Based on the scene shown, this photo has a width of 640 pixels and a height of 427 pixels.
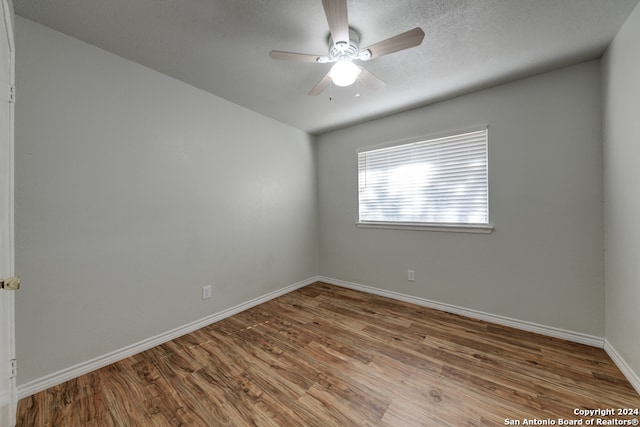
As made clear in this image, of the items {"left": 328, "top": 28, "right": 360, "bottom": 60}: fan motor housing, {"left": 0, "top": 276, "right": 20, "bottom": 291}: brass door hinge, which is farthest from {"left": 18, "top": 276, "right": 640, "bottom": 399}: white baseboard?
{"left": 328, "top": 28, "right": 360, "bottom": 60}: fan motor housing

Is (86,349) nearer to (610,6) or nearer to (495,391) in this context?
(495,391)

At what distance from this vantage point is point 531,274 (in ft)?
7.19

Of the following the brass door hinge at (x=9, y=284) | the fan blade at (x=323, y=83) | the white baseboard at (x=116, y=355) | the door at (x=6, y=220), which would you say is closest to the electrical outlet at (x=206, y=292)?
the white baseboard at (x=116, y=355)

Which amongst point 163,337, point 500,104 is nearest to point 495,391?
point 500,104

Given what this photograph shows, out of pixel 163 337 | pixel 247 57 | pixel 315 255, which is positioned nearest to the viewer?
pixel 247 57

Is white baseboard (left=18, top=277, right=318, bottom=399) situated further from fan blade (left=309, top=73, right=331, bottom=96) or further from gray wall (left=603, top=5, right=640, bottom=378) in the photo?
gray wall (left=603, top=5, right=640, bottom=378)

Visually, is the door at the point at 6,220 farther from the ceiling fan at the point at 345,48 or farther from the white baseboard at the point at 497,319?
the white baseboard at the point at 497,319

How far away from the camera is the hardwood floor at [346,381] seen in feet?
4.40

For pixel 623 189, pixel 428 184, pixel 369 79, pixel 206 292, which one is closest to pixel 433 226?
pixel 428 184

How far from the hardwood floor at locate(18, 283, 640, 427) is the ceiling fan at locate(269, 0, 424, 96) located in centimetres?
207

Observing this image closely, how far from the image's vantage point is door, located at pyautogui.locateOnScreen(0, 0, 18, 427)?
1091 millimetres

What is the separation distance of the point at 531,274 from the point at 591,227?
23.0 inches

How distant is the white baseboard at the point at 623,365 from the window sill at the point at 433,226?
1.15 m

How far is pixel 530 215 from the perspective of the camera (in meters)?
2.18
